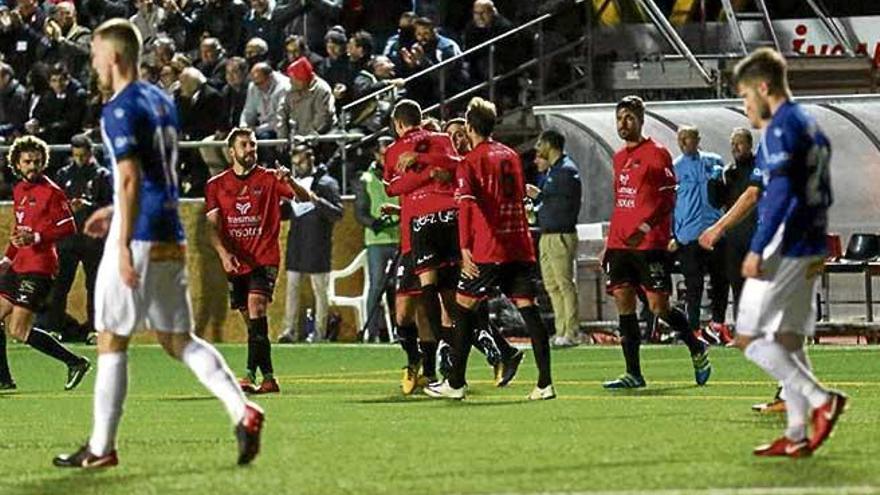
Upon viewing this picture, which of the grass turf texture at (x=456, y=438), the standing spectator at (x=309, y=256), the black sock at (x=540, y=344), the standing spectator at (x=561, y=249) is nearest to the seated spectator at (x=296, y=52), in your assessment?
the standing spectator at (x=309, y=256)

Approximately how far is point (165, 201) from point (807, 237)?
10.3 feet

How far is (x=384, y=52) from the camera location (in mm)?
30062

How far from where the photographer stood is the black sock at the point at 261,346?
740 inches

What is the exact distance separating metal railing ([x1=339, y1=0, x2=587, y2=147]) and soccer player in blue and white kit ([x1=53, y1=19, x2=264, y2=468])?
1655 centimetres

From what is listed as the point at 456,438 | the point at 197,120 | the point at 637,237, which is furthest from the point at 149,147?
the point at 197,120

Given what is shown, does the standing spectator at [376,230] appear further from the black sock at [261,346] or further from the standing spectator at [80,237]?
the black sock at [261,346]

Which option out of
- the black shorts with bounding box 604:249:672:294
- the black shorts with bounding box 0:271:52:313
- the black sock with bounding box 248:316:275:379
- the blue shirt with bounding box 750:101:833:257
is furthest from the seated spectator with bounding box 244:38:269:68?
the blue shirt with bounding box 750:101:833:257

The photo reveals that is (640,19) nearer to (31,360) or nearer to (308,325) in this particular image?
(308,325)

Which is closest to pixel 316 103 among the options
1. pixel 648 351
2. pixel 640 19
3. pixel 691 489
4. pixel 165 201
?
pixel 640 19

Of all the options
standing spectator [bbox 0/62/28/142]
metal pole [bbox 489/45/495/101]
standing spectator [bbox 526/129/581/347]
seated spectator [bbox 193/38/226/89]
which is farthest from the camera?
standing spectator [bbox 0/62/28/142]

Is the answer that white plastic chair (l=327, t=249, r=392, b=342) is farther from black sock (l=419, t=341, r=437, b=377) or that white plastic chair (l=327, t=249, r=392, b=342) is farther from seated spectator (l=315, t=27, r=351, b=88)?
black sock (l=419, t=341, r=437, b=377)

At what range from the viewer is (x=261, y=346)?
1881 cm

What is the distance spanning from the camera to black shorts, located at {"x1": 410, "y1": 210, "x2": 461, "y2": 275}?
18141mm

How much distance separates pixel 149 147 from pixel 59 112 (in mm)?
19199
